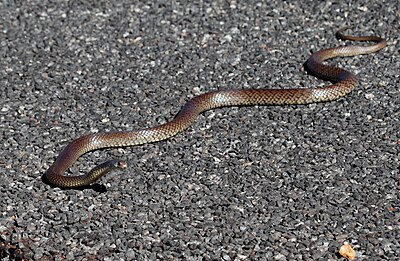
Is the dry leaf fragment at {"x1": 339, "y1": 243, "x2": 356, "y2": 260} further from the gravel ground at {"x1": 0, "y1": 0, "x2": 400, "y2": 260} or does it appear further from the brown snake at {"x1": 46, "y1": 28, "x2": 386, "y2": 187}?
the brown snake at {"x1": 46, "y1": 28, "x2": 386, "y2": 187}

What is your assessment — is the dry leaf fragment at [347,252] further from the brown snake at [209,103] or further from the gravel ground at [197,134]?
the brown snake at [209,103]

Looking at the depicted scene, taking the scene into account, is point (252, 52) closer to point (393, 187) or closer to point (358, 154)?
point (358, 154)

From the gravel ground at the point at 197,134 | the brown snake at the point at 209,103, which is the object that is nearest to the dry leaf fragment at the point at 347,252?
the gravel ground at the point at 197,134

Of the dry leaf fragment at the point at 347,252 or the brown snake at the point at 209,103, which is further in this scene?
the brown snake at the point at 209,103

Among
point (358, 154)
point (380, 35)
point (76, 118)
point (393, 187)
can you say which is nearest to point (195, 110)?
point (76, 118)

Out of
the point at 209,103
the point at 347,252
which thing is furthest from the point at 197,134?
the point at 347,252
